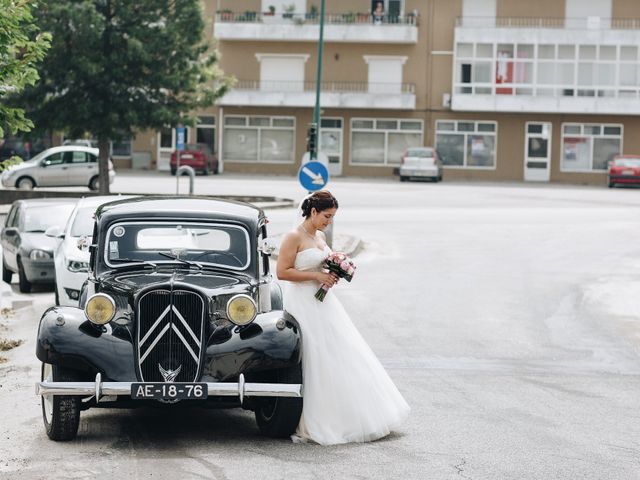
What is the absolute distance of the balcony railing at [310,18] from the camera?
196ft

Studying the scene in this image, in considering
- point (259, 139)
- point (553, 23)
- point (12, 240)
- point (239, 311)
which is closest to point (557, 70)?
point (553, 23)

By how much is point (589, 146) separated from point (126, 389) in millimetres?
54608

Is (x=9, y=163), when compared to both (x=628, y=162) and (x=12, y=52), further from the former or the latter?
(x=628, y=162)

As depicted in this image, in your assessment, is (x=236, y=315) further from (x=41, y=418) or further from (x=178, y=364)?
(x=41, y=418)

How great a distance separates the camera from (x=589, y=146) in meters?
60.1

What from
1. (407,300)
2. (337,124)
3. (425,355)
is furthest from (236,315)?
(337,124)

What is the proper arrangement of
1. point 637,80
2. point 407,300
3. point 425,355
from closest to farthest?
point 425,355, point 407,300, point 637,80

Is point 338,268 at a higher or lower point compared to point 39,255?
higher

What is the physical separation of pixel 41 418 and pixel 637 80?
175 feet

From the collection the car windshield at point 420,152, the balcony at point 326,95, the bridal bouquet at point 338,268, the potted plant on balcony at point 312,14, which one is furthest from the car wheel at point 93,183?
the bridal bouquet at point 338,268

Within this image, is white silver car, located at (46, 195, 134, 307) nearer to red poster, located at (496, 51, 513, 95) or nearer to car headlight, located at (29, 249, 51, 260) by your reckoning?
car headlight, located at (29, 249, 51, 260)

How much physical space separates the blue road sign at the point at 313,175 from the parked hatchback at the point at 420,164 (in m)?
30.8

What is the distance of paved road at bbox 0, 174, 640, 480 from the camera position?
7648mm

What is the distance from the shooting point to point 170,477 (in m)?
7.15
